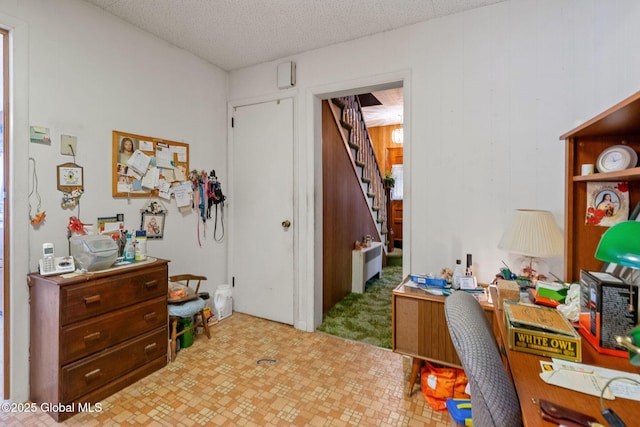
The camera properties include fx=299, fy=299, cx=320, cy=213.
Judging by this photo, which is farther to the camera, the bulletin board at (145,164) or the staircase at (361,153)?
the staircase at (361,153)

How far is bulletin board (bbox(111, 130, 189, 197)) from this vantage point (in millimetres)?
2223

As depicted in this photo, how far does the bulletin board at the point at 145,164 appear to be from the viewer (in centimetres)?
222

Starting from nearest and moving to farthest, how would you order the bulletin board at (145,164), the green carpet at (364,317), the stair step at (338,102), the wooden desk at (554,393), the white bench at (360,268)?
the wooden desk at (554,393) < the bulletin board at (145,164) < the green carpet at (364,317) < the stair step at (338,102) < the white bench at (360,268)

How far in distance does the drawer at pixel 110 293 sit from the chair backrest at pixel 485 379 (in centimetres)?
192

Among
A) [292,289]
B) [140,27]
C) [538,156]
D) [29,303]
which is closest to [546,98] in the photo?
[538,156]

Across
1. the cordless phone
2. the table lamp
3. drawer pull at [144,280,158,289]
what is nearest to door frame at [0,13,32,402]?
the cordless phone

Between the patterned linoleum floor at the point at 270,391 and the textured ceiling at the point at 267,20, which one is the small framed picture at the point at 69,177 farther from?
the patterned linoleum floor at the point at 270,391

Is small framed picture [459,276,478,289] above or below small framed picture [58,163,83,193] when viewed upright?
below

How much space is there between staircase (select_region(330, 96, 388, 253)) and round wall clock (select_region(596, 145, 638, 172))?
89.8 inches

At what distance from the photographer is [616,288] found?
0.96 metres

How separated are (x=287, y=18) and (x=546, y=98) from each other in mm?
1846

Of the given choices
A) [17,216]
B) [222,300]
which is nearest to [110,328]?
[17,216]

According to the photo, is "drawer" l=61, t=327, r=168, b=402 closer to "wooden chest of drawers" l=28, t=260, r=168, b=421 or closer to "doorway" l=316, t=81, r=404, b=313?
"wooden chest of drawers" l=28, t=260, r=168, b=421

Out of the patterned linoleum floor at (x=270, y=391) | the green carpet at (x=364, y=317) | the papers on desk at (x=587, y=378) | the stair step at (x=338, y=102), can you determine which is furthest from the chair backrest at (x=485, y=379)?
the stair step at (x=338, y=102)
